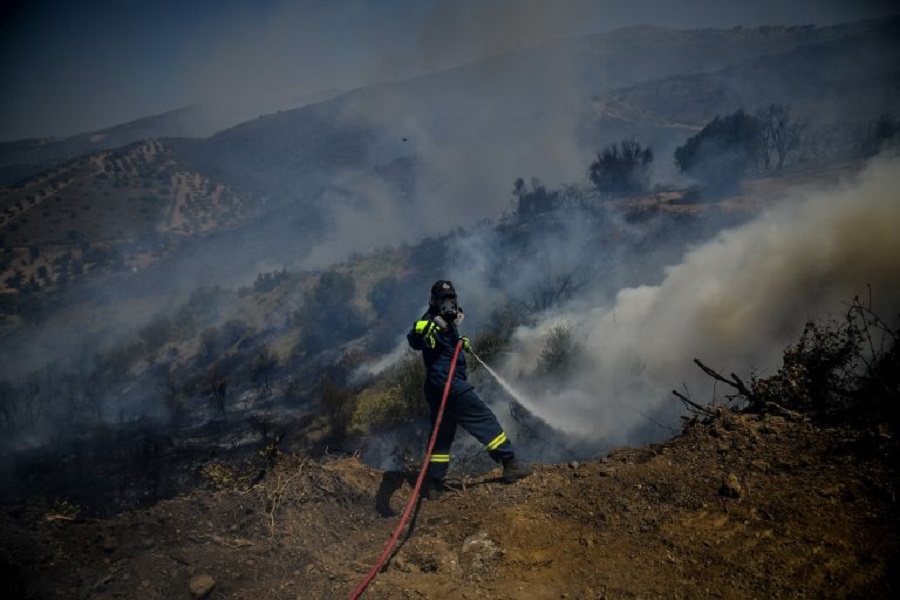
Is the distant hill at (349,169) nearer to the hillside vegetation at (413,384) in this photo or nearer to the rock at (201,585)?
the hillside vegetation at (413,384)

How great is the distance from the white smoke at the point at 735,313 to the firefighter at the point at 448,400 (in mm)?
4377

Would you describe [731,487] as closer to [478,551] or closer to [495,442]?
[478,551]

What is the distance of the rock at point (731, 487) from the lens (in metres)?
3.60

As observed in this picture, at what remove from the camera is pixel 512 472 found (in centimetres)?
502

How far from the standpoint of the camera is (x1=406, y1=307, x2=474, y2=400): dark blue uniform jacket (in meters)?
5.14

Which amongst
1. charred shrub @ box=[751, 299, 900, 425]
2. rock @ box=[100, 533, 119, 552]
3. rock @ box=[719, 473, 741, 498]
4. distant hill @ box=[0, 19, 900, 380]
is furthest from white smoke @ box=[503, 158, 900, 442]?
distant hill @ box=[0, 19, 900, 380]

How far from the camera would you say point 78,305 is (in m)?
36.0

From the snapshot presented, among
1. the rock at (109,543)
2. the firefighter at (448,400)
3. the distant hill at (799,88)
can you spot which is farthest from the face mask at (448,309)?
the distant hill at (799,88)

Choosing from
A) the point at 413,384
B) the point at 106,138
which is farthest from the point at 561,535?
the point at 106,138

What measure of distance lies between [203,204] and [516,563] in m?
69.0

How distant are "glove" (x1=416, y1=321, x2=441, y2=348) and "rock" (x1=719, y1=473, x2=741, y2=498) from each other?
287cm

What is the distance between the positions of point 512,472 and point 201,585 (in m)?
2.92

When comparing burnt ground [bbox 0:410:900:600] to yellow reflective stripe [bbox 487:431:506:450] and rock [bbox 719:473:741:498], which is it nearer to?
rock [bbox 719:473:741:498]

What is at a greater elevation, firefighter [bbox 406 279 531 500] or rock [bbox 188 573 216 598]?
firefighter [bbox 406 279 531 500]
